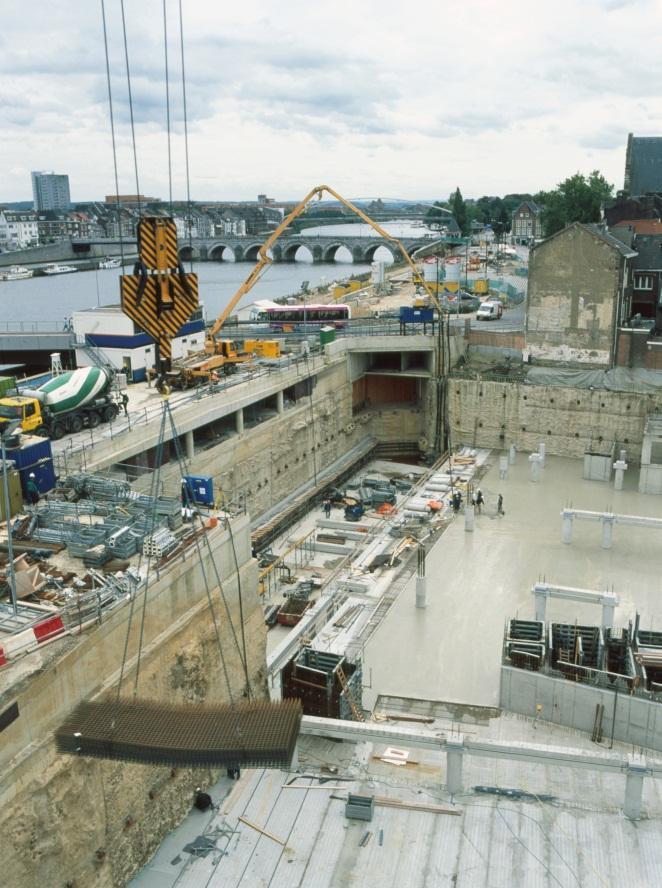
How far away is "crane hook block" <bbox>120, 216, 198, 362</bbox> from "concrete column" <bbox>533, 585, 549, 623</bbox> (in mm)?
9431

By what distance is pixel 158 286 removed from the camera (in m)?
12.7

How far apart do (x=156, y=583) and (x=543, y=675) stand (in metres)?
7.61

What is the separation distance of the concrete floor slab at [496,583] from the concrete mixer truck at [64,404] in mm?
9167

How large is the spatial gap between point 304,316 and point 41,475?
22.2 metres

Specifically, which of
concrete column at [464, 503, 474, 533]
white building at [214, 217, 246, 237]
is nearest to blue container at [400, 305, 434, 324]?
concrete column at [464, 503, 474, 533]

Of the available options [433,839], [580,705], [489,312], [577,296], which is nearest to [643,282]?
[489,312]

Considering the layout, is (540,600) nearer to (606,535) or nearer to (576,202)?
(606,535)

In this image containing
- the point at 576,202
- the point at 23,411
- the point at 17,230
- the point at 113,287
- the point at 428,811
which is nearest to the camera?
the point at 428,811

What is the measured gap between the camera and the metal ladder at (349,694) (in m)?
14.0

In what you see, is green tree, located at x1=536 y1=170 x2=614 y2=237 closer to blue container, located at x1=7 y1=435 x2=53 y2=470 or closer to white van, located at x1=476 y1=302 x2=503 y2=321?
white van, located at x1=476 y1=302 x2=503 y2=321

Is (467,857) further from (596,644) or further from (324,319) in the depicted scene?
(324,319)

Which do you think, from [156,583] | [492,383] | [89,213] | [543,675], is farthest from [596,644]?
[89,213]

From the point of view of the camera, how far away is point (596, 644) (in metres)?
15.7

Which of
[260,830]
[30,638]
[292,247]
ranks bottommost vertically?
[260,830]
